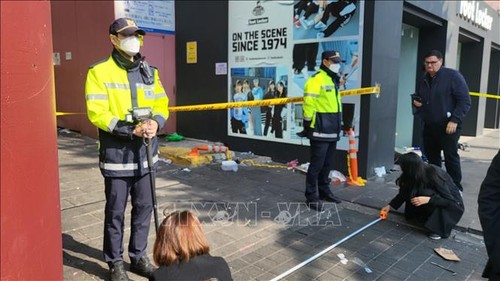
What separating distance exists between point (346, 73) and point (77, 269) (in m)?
5.09

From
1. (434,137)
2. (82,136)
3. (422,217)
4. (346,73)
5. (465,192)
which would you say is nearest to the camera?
(422,217)

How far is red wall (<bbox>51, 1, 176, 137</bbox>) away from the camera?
9.59 m

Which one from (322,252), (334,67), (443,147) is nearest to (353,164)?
(443,147)

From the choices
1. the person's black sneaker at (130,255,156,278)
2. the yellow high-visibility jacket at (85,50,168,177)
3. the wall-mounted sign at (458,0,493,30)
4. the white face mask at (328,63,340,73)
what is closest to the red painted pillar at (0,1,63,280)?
the yellow high-visibility jacket at (85,50,168,177)

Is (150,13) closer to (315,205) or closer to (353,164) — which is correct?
(353,164)

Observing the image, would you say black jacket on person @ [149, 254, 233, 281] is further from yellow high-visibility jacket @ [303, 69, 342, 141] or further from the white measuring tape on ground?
yellow high-visibility jacket @ [303, 69, 342, 141]

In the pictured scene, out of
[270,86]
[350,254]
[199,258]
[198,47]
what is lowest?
[350,254]

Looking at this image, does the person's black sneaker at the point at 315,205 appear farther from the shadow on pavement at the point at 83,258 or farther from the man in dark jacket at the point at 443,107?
the shadow on pavement at the point at 83,258

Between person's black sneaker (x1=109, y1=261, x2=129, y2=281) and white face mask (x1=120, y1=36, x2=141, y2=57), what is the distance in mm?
1655

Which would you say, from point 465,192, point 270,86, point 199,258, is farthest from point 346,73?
point 199,258

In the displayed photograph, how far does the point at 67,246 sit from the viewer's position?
4.07m

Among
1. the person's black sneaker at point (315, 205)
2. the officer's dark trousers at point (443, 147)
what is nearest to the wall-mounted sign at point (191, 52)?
the person's black sneaker at point (315, 205)

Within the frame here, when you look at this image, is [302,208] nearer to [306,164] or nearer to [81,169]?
[306,164]

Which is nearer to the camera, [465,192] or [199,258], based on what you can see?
[199,258]
